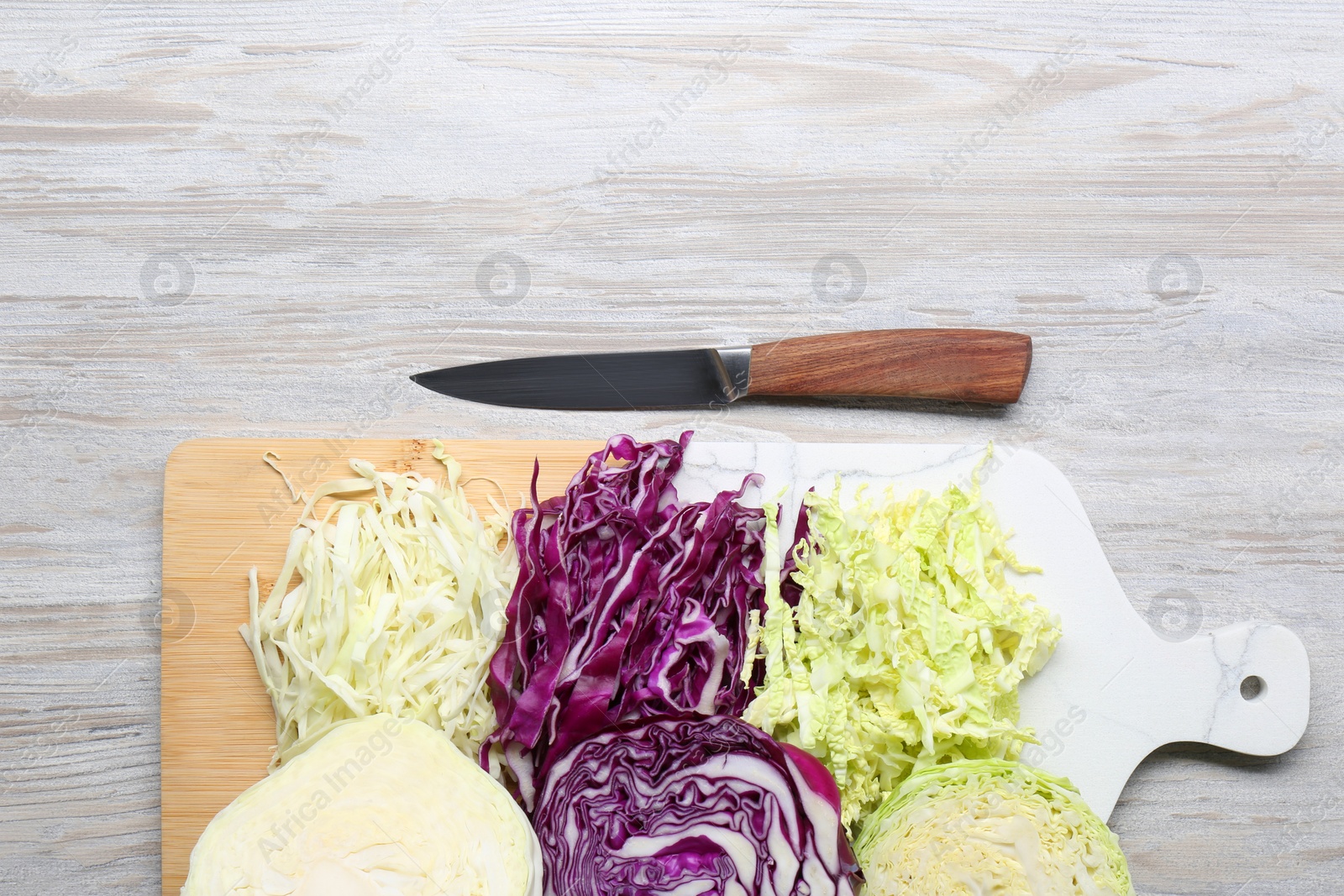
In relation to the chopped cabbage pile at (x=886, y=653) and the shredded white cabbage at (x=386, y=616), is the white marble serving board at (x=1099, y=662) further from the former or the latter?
the shredded white cabbage at (x=386, y=616)

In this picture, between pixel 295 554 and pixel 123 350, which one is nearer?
pixel 295 554

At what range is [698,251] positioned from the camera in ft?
6.52

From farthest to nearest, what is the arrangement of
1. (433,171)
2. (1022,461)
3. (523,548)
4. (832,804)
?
(433,171) → (1022,461) → (523,548) → (832,804)

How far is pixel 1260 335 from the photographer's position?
2016 millimetres

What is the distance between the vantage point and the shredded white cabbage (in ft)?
5.49

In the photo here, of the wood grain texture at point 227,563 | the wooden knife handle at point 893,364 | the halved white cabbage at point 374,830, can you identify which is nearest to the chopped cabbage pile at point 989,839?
the halved white cabbage at point 374,830

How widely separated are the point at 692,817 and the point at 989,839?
51cm

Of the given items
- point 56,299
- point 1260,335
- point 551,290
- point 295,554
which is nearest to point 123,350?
point 56,299

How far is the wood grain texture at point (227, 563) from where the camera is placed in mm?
1780

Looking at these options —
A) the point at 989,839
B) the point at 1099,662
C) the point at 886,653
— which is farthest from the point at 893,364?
the point at 989,839

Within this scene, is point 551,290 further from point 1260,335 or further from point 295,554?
point 1260,335

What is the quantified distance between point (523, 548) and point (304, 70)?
4.24ft

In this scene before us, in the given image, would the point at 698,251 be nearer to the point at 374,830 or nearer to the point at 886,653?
the point at 886,653

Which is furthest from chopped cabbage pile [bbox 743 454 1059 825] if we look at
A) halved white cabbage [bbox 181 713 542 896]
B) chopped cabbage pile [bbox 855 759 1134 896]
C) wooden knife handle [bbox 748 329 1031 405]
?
halved white cabbage [bbox 181 713 542 896]
